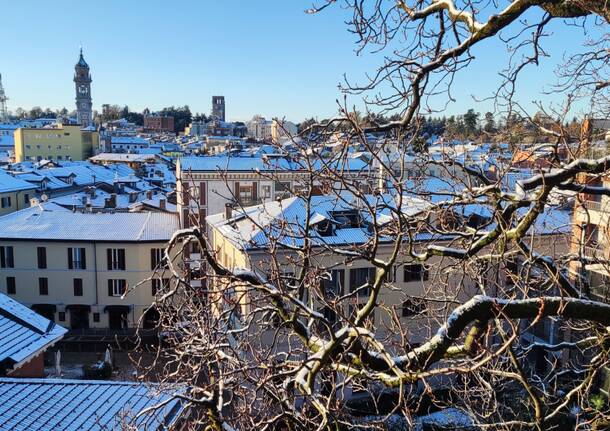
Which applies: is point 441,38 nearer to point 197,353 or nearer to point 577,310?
point 577,310

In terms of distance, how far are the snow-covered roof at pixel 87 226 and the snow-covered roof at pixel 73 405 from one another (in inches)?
645

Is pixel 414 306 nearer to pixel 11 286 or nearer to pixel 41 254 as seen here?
pixel 41 254

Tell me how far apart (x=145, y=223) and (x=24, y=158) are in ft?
179

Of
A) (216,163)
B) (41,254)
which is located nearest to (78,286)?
(41,254)

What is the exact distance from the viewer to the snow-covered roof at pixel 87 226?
86.7 feet

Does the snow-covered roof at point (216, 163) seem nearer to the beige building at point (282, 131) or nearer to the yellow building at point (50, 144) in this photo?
the beige building at point (282, 131)

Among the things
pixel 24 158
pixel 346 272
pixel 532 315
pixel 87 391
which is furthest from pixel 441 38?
pixel 24 158

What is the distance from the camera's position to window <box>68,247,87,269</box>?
1039 inches

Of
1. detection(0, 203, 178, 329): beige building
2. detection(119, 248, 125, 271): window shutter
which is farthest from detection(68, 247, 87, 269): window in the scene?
detection(119, 248, 125, 271): window shutter

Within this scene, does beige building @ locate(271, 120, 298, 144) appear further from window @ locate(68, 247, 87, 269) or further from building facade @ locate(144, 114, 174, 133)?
building facade @ locate(144, 114, 174, 133)

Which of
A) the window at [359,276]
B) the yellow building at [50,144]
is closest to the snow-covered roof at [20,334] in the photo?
the window at [359,276]

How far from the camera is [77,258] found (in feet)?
86.8

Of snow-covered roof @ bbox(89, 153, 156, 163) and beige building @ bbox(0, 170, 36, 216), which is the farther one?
snow-covered roof @ bbox(89, 153, 156, 163)

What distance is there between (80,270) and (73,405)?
18.3 m
